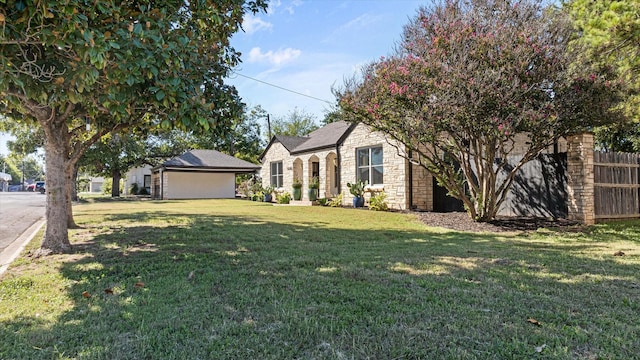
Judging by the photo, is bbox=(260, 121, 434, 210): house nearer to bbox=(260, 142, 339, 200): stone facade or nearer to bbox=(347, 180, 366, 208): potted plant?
bbox=(260, 142, 339, 200): stone facade

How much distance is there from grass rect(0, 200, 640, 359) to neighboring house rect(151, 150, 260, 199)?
71.6 feet

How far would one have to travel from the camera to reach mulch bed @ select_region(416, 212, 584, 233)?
9.15 m

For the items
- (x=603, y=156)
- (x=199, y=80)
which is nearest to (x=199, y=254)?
(x=199, y=80)

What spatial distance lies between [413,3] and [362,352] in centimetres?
1005

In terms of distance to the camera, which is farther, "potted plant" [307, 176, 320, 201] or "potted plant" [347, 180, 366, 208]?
"potted plant" [307, 176, 320, 201]

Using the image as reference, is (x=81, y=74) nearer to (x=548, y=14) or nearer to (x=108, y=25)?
(x=108, y=25)

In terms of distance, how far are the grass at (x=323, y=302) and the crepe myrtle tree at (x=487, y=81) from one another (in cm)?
317

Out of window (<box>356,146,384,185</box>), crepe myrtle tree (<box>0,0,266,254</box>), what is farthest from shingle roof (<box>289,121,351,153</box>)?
crepe myrtle tree (<box>0,0,266,254</box>)

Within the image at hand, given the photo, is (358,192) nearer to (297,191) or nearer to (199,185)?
(297,191)

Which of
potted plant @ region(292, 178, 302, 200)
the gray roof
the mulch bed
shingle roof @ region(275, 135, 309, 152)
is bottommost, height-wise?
the mulch bed

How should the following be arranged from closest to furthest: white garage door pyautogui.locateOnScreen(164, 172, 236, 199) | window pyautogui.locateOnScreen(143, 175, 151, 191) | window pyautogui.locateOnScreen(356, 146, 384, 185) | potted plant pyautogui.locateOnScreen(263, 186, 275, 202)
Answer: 1. window pyautogui.locateOnScreen(356, 146, 384, 185)
2. potted plant pyautogui.locateOnScreen(263, 186, 275, 202)
3. white garage door pyautogui.locateOnScreen(164, 172, 236, 199)
4. window pyautogui.locateOnScreen(143, 175, 151, 191)

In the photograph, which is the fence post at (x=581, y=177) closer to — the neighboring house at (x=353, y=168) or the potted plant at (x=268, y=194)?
the neighboring house at (x=353, y=168)

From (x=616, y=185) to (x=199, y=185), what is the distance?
2606 cm

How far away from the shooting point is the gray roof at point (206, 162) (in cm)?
2698
